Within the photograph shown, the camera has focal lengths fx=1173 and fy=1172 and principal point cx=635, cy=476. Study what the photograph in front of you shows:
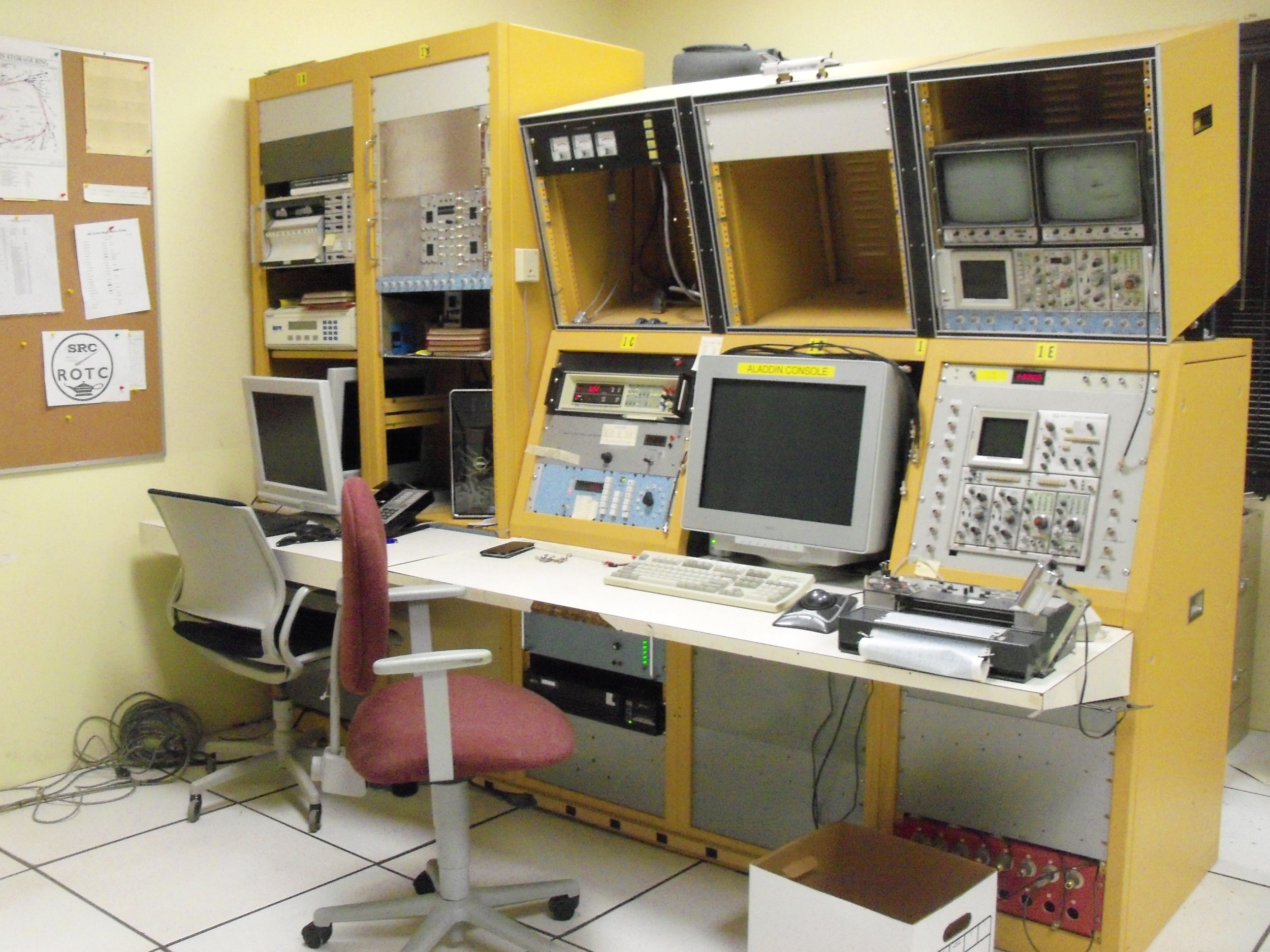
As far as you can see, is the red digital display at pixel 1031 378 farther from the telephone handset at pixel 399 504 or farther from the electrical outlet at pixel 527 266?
the telephone handset at pixel 399 504

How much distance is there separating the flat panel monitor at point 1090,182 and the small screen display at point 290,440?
2007mm

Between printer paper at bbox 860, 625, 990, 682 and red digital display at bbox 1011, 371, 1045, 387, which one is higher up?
red digital display at bbox 1011, 371, 1045, 387

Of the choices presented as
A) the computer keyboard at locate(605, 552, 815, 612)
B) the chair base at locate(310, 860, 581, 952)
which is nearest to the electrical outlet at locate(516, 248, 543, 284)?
the computer keyboard at locate(605, 552, 815, 612)

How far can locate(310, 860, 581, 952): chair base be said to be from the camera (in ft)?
7.84

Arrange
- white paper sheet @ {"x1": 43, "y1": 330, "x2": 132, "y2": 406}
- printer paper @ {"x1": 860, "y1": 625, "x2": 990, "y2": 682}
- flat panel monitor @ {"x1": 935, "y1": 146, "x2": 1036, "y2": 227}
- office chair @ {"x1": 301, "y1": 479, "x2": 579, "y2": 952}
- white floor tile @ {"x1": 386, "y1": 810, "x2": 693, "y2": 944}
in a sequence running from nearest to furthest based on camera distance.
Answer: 1. printer paper @ {"x1": 860, "y1": 625, "x2": 990, "y2": 682}
2. office chair @ {"x1": 301, "y1": 479, "x2": 579, "y2": 952}
3. flat panel monitor @ {"x1": 935, "y1": 146, "x2": 1036, "y2": 227}
4. white floor tile @ {"x1": 386, "y1": 810, "x2": 693, "y2": 944}
5. white paper sheet @ {"x1": 43, "y1": 330, "x2": 132, "y2": 406}

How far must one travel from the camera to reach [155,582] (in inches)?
145

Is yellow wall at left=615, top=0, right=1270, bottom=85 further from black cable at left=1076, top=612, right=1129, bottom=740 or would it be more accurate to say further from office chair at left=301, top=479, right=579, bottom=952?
office chair at left=301, top=479, right=579, bottom=952

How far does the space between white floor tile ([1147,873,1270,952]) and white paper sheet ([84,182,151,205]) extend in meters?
3.32

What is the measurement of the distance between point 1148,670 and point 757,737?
90 centimetres

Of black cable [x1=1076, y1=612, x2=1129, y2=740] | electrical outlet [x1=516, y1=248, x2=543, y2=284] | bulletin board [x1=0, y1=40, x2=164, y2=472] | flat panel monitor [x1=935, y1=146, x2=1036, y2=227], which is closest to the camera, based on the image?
black cable [x1=1076, y1=612, x2=1129, y2=740]

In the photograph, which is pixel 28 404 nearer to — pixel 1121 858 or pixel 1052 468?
pixel 1052 468

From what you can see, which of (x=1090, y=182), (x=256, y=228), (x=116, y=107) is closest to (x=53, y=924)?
(x=256, y=228)

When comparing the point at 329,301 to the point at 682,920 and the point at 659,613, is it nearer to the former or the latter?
the point at 659,613

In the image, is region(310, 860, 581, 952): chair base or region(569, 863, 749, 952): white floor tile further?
region(569, 863, 749, 952): white floor tile
